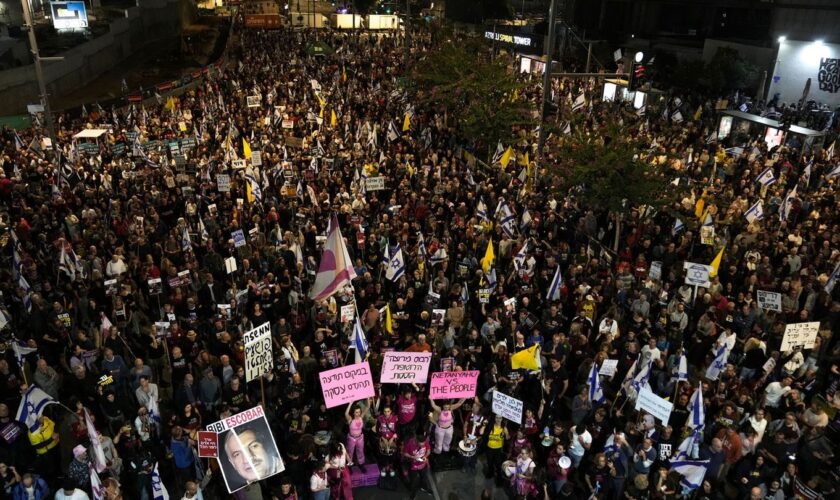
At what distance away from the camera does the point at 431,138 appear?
86.0ft

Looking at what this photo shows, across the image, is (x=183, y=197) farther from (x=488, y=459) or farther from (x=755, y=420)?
(x=755, y=420)

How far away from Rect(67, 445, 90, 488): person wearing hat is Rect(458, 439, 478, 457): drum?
525 cm

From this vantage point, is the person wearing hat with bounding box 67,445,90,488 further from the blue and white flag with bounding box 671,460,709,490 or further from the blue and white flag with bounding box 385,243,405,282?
the blue and white flag with bounding box 671,460,709,490

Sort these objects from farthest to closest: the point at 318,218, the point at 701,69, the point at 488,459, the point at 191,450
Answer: the point at 701,69 → the point at 318,218 → the point at 488,459 → the point at 191,450

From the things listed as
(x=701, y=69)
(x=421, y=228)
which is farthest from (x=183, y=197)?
(x=701, y=69)

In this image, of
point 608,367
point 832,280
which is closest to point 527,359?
point 608,367

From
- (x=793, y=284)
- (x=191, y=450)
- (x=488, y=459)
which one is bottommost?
(x=488, y=459)

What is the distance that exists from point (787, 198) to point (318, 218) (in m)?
12.4

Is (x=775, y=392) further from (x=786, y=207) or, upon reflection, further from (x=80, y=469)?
(x=80, y=469)

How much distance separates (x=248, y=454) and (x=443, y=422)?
3.00 meters

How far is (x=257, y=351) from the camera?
1012 cm

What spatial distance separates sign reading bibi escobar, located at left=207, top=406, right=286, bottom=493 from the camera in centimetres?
854

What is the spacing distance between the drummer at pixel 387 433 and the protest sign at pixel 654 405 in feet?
12.1

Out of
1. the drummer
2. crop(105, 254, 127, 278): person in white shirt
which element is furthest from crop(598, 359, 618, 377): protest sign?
crop(105, 254, 127, 278): person in white shirt
